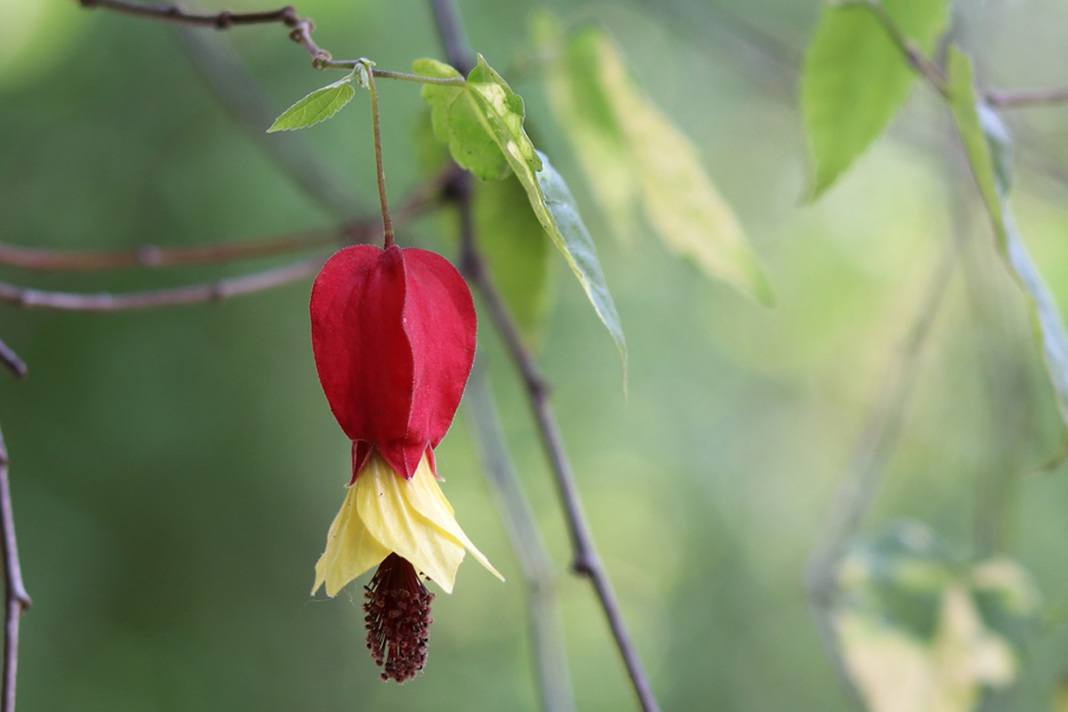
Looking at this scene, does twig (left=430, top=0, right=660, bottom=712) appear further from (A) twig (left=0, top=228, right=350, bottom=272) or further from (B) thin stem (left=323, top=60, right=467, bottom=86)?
(B) thin stem (left=323, top=60, right=467, bottom=86)

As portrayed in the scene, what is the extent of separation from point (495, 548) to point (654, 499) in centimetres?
38

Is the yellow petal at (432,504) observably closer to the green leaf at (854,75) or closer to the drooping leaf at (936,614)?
the green leaf at (854,75)

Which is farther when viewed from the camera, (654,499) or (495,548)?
(654,499)

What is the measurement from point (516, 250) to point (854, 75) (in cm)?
24

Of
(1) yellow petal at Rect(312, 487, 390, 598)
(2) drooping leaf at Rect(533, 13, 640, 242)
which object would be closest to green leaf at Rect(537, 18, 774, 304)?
(2) drooping leaf at Rect(533, 13, 640, 242)

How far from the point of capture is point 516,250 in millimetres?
635

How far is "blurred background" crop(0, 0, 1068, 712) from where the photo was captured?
179 centimetres

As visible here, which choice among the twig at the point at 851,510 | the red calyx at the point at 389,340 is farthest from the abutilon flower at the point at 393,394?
the twig at the point at 851,510

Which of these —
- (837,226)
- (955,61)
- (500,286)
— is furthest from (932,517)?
(955,61)

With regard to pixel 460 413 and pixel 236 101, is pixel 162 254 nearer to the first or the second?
pixel 236 101

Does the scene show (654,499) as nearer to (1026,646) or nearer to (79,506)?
(79,506)

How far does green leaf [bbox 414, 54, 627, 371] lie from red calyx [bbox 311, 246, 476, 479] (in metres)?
0.04

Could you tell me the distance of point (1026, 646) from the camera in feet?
2.50

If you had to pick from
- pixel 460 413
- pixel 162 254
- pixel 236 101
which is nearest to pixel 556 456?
pixel 162 254
